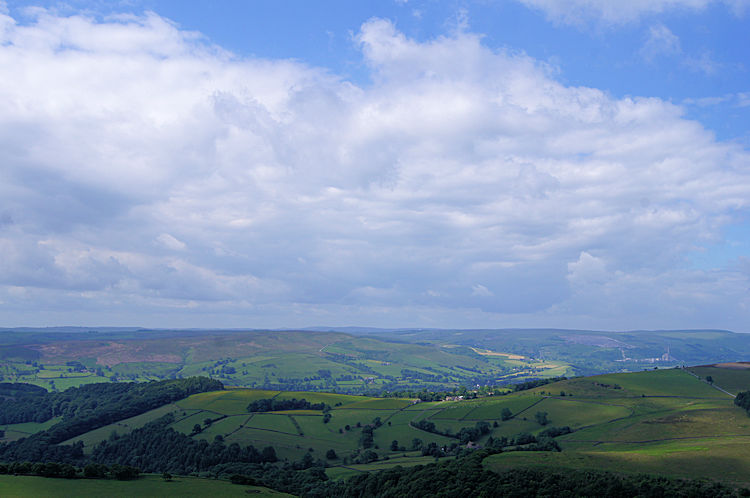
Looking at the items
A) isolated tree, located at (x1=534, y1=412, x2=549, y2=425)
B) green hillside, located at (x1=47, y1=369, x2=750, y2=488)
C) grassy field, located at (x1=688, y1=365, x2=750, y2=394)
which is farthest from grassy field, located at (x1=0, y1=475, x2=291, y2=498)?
grassy field, located at (x1=688, y1=365, x2=750, y2=394)

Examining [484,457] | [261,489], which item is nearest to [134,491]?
[261,489]

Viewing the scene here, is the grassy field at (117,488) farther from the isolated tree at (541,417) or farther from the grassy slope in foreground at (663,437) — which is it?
the isolated tree at (541,417)

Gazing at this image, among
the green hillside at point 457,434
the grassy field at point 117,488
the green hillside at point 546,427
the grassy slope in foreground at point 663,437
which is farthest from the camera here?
the green hillside at point 457,434

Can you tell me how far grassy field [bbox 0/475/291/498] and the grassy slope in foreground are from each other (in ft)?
151

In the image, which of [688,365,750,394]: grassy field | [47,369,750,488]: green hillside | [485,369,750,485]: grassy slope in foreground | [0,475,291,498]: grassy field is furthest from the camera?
[688,365,750,394]: grassy field

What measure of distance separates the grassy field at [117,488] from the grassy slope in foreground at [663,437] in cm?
4598

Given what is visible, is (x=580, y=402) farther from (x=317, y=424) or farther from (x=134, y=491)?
(x=134, y=491)

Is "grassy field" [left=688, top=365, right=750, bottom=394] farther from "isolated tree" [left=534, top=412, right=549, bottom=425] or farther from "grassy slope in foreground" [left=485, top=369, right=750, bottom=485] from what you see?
"isolated tree" [left=534, top=412, right=549, bottom=425]

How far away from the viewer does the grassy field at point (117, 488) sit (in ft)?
259

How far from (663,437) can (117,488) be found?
11145 cm

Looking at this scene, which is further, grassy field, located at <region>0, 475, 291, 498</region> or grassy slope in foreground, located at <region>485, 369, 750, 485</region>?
grassy slope in foreground, located at <region>485, 369, 750, 485</region>

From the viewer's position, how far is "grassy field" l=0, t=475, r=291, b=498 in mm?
79000

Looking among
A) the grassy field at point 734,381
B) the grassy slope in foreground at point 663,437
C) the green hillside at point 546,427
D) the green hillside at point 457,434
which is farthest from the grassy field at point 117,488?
the grassy field at point 734,381

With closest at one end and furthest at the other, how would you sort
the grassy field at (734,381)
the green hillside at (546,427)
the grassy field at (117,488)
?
the grassy field at (117,488), the green hillside at (546,427), the grassy field at (734,381)
